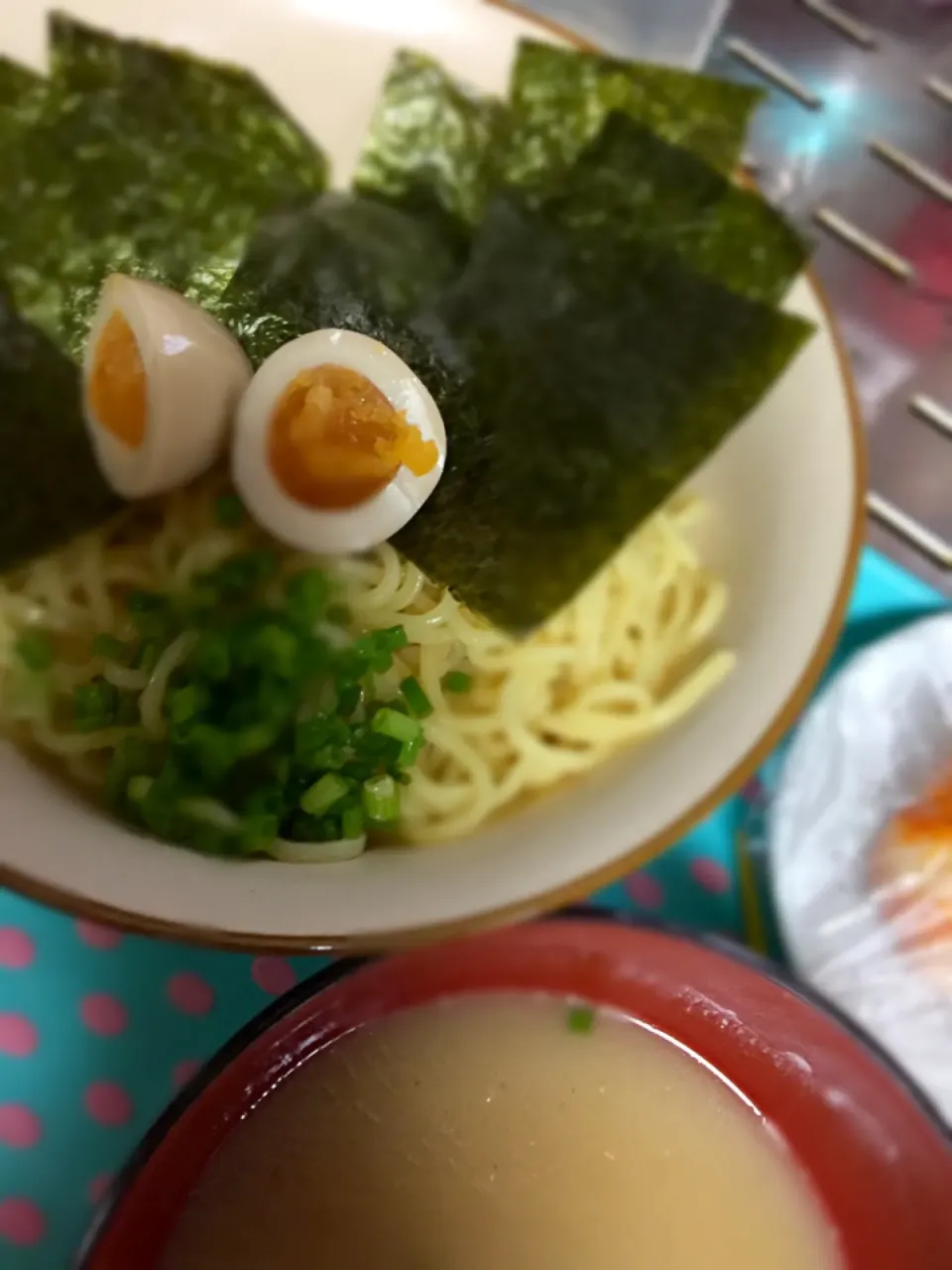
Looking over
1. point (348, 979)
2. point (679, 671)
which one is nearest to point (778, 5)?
point (679, 671)

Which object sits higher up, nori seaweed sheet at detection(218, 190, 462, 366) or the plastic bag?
nori seaweed sheet at detection(218, 190, 462, 366)

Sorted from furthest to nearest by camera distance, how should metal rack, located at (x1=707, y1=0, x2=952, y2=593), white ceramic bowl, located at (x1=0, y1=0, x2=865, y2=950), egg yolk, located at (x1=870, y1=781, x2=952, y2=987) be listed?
metal rack, located at (x1=707, y1=0, x2=952, y2=593) < egg yolk, located at (x1=870, y1=781, x2=952, y2=987) < white ceramic bowl, located at (x1=0, y1=0, x2=865, y2=950)

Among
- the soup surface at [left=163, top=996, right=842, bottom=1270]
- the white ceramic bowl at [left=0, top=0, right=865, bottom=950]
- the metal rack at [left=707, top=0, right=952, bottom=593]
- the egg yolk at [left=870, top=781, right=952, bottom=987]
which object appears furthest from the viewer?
the metal rack at [left=707, top=0, right=952, bottom=593]

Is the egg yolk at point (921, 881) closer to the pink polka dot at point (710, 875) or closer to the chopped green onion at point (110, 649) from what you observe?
the pink polka dot at point (710, 875)

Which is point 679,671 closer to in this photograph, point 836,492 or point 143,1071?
point 836,492

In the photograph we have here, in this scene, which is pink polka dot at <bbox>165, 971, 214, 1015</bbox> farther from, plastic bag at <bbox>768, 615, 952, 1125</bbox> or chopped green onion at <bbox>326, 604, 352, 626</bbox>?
plastic bag at <bbox>768, 615, 952, 1125</bbox>

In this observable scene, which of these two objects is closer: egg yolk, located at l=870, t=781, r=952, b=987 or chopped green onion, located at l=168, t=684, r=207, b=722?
chopped green onion, located at l=168, t=684, r=207, b=722

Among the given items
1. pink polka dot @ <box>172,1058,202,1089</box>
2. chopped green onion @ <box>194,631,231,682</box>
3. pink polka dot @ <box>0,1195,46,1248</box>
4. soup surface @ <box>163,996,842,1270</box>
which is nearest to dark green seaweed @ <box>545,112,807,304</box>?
chopped green onion @ <box>194,631,231,682</box>

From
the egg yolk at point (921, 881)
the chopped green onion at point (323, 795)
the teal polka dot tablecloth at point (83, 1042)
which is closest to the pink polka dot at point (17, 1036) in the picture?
the teal polka dot tablecloth at point (83, 1042)
